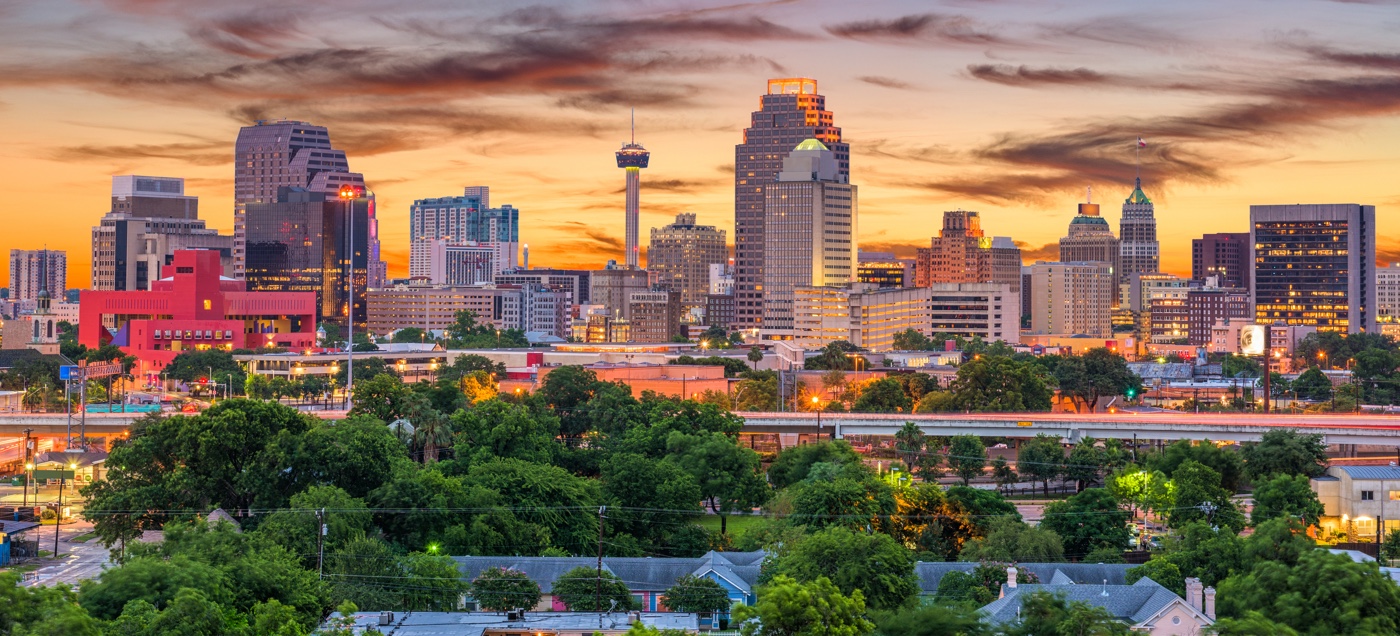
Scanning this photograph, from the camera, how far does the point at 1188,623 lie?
50.1 metres

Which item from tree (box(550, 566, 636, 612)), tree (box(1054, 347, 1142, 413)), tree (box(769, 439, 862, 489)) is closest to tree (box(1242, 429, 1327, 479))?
tree (box(769, 439, 862, 489))

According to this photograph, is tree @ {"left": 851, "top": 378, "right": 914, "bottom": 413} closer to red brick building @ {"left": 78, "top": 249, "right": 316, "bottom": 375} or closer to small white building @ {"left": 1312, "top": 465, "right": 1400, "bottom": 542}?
small white building @ {"left": 1312, "top": 465, "right": 1400, "bottom": 542}

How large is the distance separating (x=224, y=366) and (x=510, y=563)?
10519cm

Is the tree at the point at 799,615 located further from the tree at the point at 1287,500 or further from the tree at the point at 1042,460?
the tree at the point at 1042,460

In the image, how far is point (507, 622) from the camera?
5356 cm

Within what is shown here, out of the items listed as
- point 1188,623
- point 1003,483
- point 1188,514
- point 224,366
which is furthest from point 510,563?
point 224,366

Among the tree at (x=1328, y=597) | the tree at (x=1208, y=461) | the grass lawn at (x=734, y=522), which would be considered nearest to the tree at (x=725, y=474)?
the grass lawn at (x=734, y=522)

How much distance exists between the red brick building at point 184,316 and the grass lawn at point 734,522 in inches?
3973

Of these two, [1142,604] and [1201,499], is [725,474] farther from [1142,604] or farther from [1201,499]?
[1142,604]

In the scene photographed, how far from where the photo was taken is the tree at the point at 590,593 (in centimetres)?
5753

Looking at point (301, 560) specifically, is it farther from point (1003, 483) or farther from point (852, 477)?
point (1003, 483)

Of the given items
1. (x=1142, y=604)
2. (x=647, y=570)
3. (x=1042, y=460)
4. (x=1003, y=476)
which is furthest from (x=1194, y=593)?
(x=1042, y=460)

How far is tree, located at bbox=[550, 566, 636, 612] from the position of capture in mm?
57531

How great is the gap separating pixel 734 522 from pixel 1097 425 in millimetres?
34949
